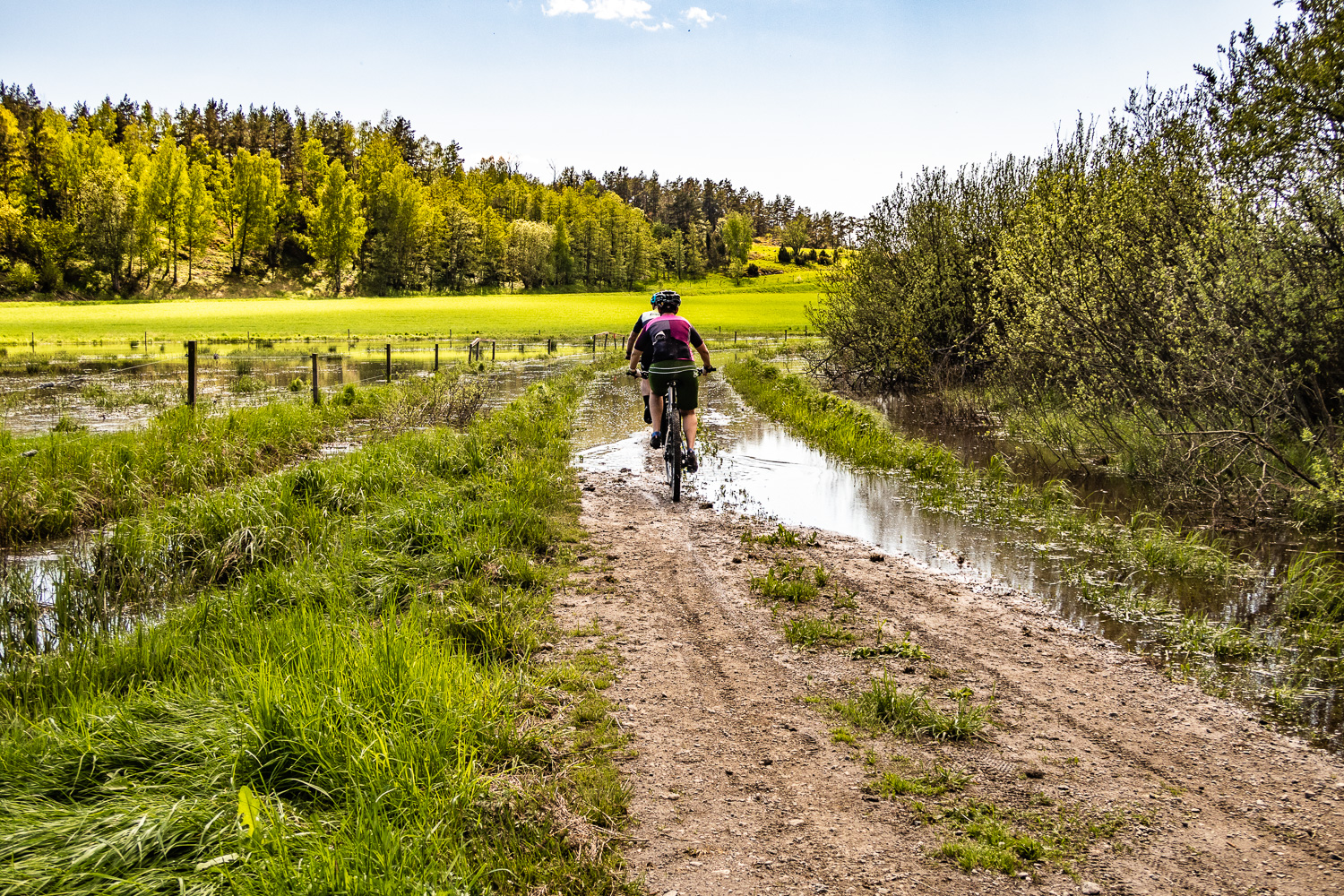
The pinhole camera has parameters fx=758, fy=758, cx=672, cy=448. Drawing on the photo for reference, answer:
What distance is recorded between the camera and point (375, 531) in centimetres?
788

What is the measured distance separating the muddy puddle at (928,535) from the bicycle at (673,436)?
399 millimetres

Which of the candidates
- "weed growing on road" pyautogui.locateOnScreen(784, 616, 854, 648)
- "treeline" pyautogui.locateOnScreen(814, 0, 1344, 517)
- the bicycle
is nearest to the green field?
"treeline" pyautogui.locateOnScreen(814, 0, 1344, 517)

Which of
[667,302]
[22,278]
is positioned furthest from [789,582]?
[22,278]

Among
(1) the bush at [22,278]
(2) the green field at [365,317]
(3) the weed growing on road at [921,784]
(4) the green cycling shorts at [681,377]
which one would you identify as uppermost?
(1) the bush at [22,278]

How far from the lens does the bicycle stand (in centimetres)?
1016

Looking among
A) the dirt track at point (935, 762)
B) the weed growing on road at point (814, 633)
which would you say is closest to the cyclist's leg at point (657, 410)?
the dirt track at point (935, 762)

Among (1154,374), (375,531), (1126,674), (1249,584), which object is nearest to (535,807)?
(1126,674)

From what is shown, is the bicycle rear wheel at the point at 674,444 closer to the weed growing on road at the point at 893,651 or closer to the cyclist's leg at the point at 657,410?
the cyclist's leg at the point at 657,410

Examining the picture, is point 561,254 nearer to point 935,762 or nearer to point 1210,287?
point 1210,287

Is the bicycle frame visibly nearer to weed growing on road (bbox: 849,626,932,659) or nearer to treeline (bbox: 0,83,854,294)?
Result: weed growing on road (bbox: 849,626,932,659)

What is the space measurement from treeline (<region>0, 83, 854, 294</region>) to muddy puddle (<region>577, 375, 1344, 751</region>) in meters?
81.8

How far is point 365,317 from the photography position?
63438mm

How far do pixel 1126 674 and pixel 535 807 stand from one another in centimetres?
405

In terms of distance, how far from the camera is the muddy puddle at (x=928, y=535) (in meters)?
4.98
